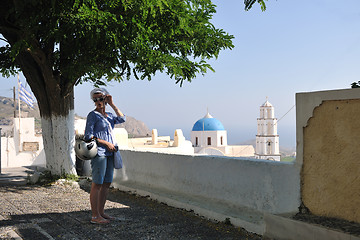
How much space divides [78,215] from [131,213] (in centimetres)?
91

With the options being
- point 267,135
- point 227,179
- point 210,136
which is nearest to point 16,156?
point 227,179

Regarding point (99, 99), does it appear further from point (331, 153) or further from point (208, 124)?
point (208, 124)

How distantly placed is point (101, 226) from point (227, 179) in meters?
2.19

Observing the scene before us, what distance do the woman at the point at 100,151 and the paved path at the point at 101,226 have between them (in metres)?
0.33

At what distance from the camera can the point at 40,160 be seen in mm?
21062

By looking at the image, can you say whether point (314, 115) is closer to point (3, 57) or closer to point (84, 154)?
point (84, 154)

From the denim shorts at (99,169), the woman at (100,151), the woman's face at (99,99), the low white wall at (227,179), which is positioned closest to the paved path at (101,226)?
the woman at (100,151)

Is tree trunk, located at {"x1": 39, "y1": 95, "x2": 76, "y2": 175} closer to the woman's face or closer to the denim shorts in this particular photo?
the woman's face

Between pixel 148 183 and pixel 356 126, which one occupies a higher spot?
pixel 356 126

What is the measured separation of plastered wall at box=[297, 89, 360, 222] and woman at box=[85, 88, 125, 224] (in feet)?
9.33

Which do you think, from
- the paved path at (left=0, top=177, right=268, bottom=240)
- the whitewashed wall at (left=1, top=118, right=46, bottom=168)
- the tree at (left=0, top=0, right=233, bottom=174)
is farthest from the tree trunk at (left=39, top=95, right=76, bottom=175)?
the whitewashed wall at (left=1, top=118, right=46, bottom=168)

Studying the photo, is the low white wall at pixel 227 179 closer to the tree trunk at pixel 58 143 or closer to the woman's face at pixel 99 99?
the woman's face at pixel 99 99

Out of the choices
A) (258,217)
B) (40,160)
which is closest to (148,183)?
(258,217)

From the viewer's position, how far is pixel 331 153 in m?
4.84
